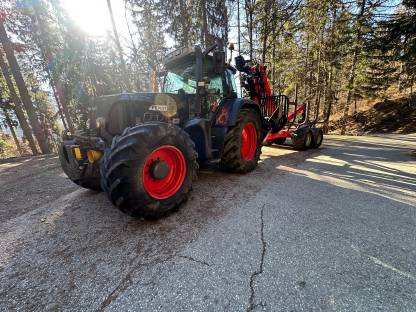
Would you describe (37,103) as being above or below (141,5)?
below

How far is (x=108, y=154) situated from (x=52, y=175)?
407 cm

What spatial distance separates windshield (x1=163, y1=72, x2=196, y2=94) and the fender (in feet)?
2.06

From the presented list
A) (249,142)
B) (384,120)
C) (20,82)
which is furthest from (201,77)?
(384,120)

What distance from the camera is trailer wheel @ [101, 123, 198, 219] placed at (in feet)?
7.39

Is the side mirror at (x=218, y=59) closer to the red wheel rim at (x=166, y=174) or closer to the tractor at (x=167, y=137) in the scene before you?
the tractor at (x=167, y=137)

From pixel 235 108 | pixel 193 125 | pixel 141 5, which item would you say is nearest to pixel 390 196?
pixel 235 108

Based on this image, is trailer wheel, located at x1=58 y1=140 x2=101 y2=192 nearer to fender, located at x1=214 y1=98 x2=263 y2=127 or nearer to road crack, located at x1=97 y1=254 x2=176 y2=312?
road crack, located at x1=97 y1=254 x2=176 y2=312

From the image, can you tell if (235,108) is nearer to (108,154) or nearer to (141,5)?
(108,154)

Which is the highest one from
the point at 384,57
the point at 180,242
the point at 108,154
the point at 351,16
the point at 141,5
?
the point at 141,5

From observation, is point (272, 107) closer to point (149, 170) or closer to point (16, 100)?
point (149, 170)

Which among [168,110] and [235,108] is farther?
[235,108]

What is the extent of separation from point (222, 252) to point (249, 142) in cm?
319

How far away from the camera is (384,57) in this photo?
14.7 m

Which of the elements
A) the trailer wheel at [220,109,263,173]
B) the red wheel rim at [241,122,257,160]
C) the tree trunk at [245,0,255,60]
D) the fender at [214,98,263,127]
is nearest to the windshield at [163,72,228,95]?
the fender at [214,98,263,127]
